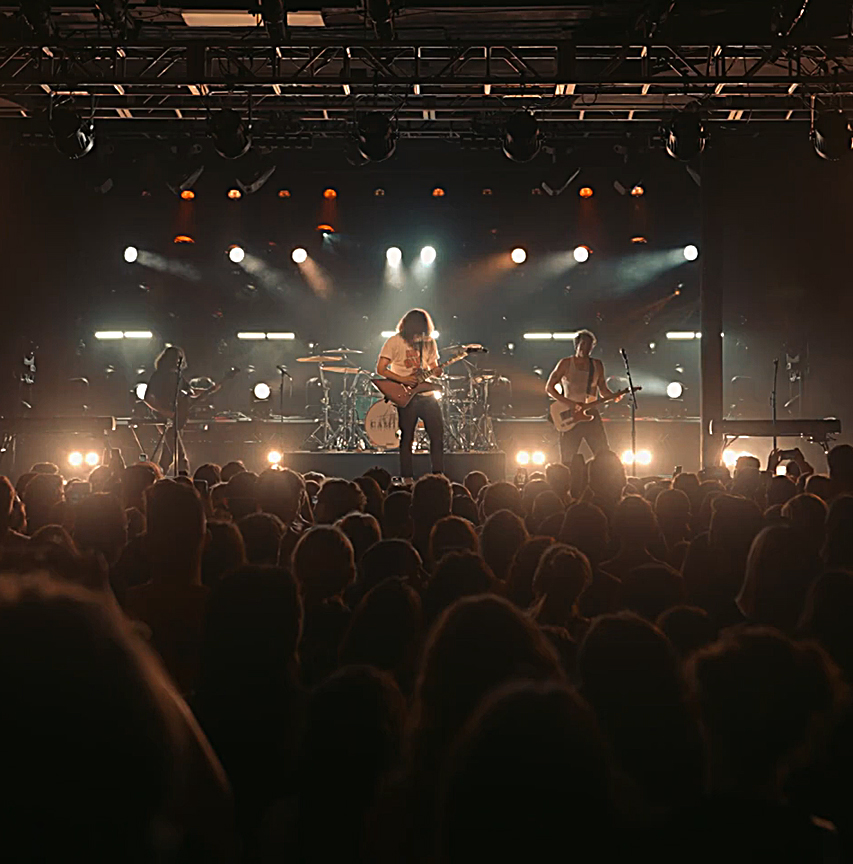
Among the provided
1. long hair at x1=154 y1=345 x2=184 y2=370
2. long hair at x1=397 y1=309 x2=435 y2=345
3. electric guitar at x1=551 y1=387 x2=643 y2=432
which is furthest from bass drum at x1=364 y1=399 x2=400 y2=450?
long hair at x1=397 y1=309 x2=435 y2=345

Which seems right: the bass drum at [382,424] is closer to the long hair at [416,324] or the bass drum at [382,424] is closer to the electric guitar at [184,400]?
the electric guitar at [184,400]

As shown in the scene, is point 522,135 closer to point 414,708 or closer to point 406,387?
point 406,387

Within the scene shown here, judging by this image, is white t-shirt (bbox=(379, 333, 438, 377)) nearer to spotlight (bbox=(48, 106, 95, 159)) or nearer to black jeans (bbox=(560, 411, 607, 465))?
black jeans (bbox=(560, 411, 607, 465))

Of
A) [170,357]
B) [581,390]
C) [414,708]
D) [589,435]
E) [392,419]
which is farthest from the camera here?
[392,419]

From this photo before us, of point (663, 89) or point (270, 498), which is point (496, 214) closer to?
point (663, 89)

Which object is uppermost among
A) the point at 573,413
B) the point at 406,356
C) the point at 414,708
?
the point at 406,356

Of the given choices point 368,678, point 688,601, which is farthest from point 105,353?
point 368,678

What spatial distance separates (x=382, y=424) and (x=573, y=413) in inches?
142

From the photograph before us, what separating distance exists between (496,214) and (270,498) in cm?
1223

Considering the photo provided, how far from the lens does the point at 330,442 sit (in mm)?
13883

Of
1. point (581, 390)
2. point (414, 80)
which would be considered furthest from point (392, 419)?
point (414, 80)

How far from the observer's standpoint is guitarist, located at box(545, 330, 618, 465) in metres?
9.82

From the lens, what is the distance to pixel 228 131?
10.4 m

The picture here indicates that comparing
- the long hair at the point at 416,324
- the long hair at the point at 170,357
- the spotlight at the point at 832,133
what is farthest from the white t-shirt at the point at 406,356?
the spotlight at the point at 832,133
